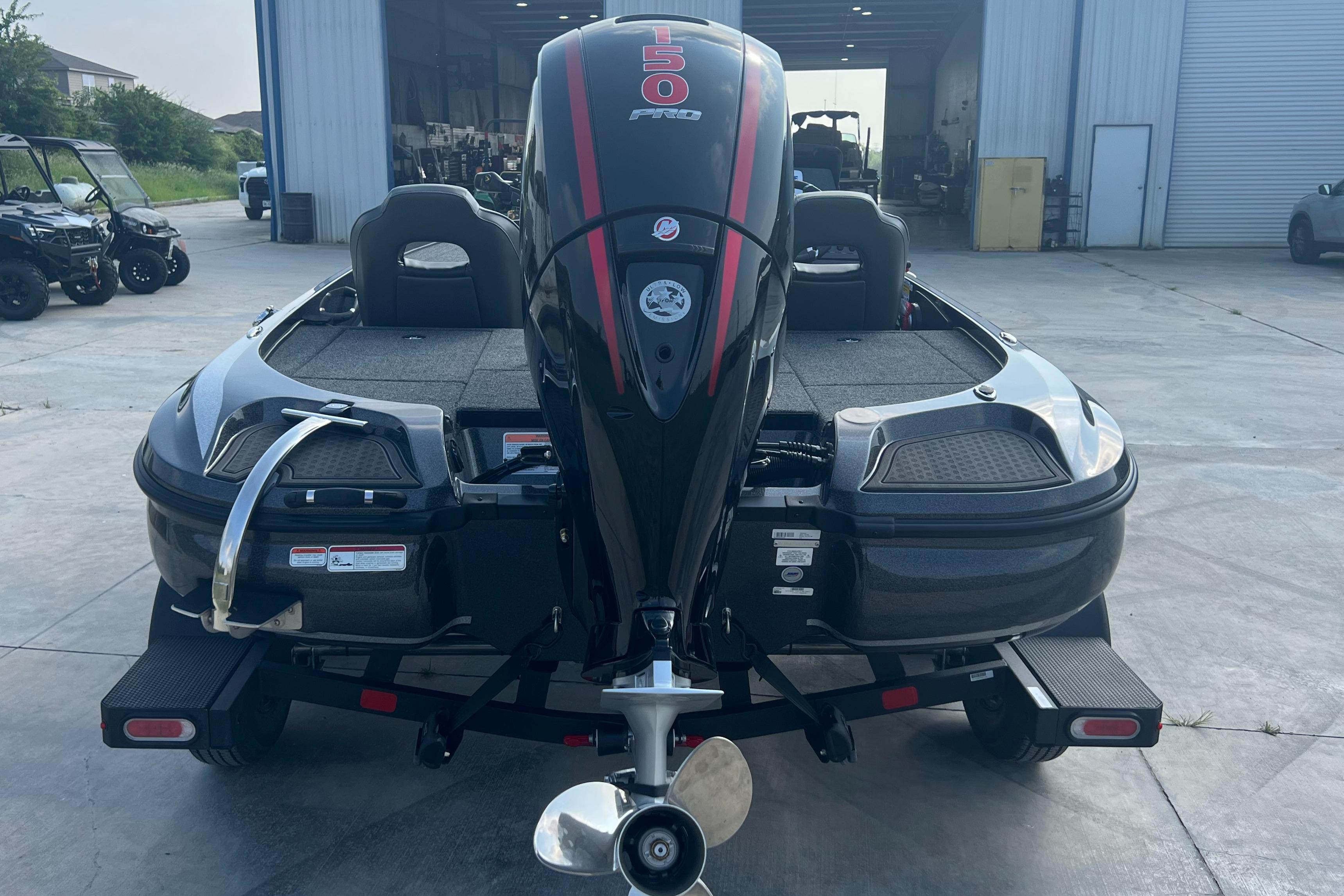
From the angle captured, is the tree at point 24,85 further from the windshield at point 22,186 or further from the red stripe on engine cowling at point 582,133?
the red stripe on engine cowling at point 582,133

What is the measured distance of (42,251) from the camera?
34.7 ft

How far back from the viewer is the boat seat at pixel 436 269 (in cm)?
391

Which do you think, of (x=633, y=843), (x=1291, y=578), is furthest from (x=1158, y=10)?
(x=633, y=843)

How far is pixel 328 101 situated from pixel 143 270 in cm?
645

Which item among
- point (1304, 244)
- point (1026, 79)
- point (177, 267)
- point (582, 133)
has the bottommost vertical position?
point (177, 267)

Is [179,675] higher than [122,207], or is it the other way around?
[122,207]

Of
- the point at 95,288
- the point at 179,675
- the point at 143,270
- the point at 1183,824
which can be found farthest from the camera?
the point at 143,270

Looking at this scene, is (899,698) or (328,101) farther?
(328,101)

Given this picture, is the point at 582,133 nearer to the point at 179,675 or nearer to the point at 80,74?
the point at 179,675

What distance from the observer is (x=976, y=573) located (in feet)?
8.07

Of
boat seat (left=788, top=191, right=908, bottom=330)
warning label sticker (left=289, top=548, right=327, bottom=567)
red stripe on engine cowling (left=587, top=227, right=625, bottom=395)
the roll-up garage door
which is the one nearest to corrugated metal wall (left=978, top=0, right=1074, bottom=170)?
the roll-up garage door

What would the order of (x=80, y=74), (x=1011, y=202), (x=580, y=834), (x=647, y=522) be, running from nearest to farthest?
(x=580, y=834) → (x=647, y=522) → (x=1011, y=202) → (x=80, y=74)

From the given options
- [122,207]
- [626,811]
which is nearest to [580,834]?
[626,811]

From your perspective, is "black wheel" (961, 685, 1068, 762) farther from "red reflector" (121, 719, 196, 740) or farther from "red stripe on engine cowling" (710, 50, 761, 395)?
"red reflector" (121, 719, 196, 740)
